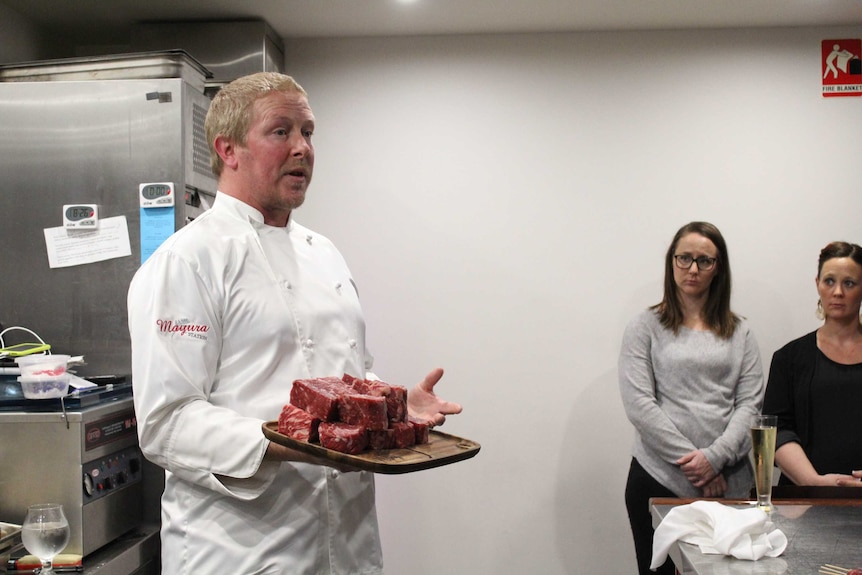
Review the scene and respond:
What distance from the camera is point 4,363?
2266mm

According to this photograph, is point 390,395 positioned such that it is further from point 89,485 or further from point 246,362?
point 89,485

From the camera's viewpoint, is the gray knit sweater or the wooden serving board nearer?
the wooden serving board

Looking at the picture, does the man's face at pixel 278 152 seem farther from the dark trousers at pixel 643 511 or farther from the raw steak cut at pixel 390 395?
the dark trousers at pixel 643 511

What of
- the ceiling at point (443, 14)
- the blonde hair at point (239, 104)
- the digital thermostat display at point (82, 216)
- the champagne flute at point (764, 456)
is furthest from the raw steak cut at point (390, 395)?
the ceiling at point (443, 14)

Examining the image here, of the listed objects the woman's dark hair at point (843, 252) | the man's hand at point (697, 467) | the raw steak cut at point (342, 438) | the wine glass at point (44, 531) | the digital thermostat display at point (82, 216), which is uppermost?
the digital thermostat display at point (82, 216)

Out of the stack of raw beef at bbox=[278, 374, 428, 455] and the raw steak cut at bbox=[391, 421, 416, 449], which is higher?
the stack of raw beef at bbox=[278, 374, 428, 455]

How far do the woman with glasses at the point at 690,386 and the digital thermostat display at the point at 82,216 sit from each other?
6.27 ft

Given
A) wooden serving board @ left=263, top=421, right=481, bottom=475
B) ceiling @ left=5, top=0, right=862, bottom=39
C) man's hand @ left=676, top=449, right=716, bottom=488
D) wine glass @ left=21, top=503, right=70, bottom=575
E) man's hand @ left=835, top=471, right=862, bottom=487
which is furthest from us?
ceiling @ left=5, top=0, right=862, bottom=39

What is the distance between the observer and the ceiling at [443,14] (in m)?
3.16

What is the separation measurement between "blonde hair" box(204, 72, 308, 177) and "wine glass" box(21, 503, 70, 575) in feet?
2.98

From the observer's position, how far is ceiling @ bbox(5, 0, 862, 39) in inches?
124

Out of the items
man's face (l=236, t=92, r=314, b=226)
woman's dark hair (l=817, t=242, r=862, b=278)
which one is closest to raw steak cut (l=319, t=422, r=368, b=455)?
man's face (l=236, t=92, r=314, b=226)

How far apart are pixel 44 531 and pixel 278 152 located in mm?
1033

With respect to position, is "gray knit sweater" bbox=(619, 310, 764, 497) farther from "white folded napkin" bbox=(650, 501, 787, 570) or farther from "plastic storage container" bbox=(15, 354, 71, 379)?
"plastic storage container" bbox=(15, 354, 71, 379)
